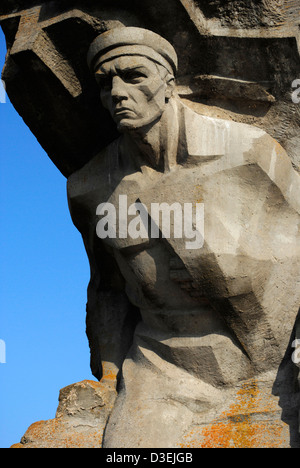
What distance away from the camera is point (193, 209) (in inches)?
207

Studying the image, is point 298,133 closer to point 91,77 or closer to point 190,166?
point 190,166

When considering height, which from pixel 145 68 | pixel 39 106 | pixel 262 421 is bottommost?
pixel 262 421

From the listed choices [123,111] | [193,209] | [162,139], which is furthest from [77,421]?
[123,111]

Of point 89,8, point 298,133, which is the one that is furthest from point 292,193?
point 89,8

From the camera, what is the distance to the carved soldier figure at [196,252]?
523 centimetres

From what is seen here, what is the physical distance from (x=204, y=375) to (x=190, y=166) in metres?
1.37

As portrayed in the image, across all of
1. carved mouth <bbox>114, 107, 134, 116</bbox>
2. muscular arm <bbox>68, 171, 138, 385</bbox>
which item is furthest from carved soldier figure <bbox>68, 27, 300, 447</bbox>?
muscular arm <bbox>68, 171, 138, 385</bbox>

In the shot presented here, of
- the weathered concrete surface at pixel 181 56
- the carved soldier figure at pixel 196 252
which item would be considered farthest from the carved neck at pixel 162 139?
the weathered concrete surface at pixel 181 56

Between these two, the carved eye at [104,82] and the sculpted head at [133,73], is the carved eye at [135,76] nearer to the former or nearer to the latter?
the sculpted head at [133,73]

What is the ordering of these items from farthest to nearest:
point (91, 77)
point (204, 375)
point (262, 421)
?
point (91, 77) → point (204, 375) → point (262, 421)

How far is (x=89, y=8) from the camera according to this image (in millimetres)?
5566

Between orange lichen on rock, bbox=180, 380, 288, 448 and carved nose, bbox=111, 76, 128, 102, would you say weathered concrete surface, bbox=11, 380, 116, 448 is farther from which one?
carved nose, bbox=111, 76, 128, 102

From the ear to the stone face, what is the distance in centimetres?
5

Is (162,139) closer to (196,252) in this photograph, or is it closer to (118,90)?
(118,90)
